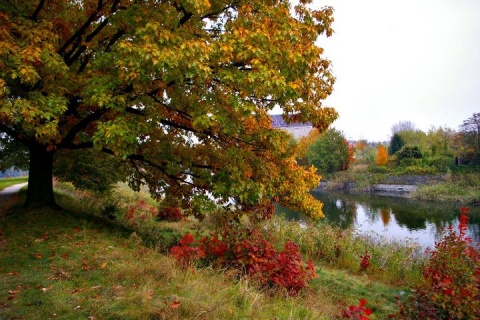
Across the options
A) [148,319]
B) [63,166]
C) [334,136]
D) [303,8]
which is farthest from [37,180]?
Answer: [334,136]

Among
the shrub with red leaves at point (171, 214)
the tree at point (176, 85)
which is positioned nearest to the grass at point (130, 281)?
the tree at point (176, 85)

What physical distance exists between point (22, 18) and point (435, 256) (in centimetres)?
907

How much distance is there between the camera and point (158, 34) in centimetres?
643

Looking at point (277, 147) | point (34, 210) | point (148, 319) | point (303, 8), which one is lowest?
point (148, 319)

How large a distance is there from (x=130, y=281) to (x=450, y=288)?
4.86 m

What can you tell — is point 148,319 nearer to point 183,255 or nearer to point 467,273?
point 183,255

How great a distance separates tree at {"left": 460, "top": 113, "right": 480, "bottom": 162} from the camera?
1494 inches

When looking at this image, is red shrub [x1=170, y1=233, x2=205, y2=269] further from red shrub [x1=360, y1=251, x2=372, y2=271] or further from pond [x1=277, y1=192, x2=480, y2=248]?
pond [x1=277, y1=192, x2=480, y2=248]

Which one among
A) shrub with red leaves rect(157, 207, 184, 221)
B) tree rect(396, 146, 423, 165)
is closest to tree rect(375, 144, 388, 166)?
tree rect(396, 146, 423, 165)

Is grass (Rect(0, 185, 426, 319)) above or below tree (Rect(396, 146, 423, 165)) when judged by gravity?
below

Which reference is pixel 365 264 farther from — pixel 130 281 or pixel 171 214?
pixel 171 214

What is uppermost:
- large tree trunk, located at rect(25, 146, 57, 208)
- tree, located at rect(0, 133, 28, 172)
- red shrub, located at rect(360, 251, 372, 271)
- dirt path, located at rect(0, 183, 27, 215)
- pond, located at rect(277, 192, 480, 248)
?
tree, located at rect(0, 133, 28, 172)

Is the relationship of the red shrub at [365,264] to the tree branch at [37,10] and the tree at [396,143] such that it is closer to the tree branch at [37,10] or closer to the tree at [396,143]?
the tree branch at [37,10]

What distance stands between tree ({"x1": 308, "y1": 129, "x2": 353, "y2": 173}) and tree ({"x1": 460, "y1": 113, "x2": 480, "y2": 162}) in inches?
603
